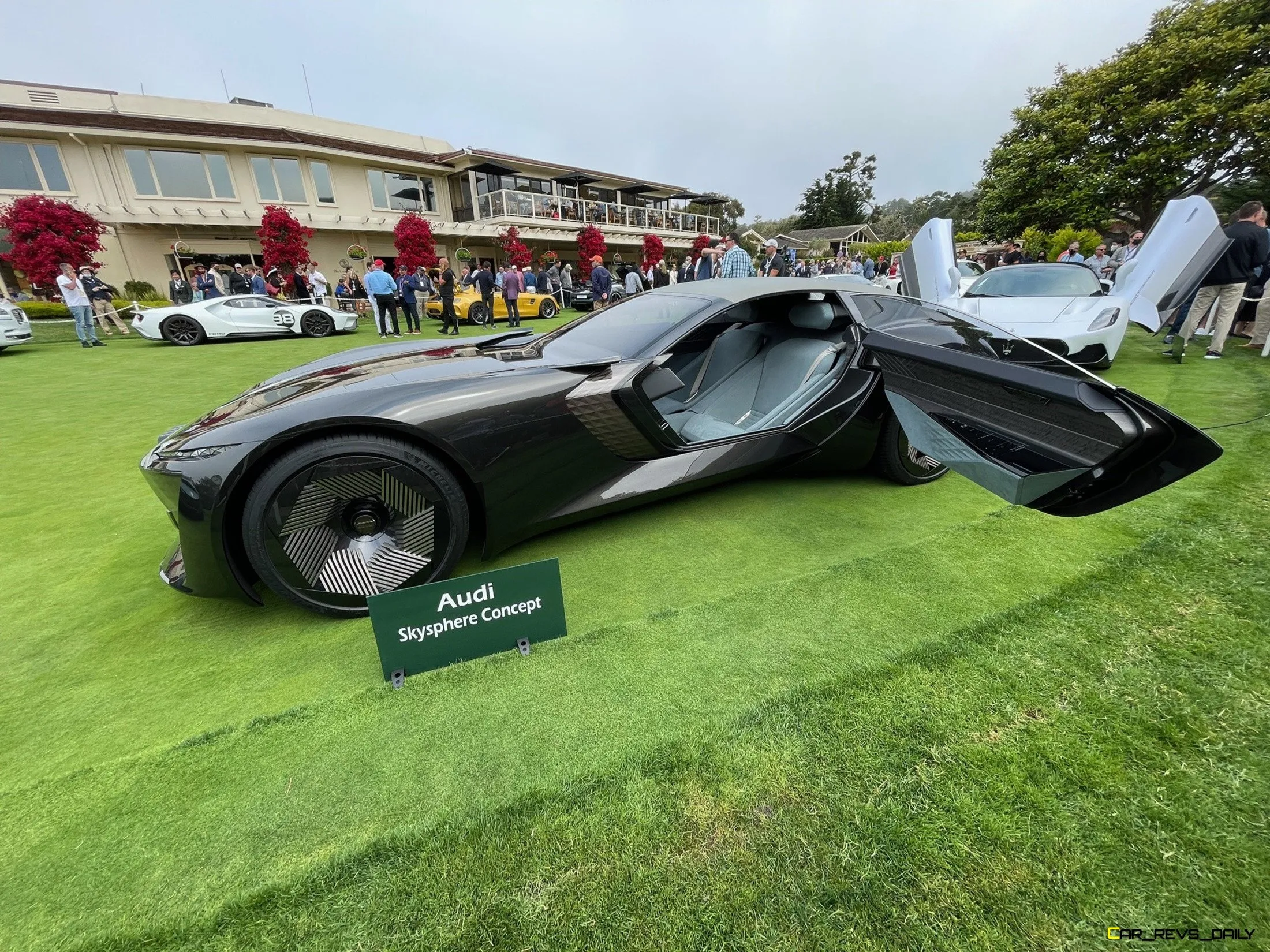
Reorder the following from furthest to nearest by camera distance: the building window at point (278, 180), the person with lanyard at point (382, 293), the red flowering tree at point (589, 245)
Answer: the red flowering tree at point (589, 245)
the building window at point (278, 180)
the person with lanyard at point (382, 293)

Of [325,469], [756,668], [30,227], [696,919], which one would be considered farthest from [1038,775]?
[30,227]

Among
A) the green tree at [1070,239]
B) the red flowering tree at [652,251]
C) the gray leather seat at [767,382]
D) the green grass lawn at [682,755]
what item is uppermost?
the red flowering tree at [652,251]

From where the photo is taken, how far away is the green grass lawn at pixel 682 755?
1.11m

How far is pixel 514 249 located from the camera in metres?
19.4

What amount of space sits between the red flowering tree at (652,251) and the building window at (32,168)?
68.7 feet

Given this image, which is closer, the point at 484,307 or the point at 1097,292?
the point at 1097,292

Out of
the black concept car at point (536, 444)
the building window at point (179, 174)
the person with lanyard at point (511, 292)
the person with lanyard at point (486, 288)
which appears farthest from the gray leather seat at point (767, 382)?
the building window at point (179, 174)

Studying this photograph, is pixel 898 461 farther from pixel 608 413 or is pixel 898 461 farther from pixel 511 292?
pixel 511 292

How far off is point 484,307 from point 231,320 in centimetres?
503

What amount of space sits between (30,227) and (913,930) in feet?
65.7

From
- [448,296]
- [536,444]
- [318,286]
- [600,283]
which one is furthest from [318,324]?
[536,444]

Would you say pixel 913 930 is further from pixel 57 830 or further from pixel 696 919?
pixel 57 830

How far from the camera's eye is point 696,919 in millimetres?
1083

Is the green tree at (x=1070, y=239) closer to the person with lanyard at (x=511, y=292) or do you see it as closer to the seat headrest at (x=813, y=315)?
the person with lanyard at (x=511, y=292)
